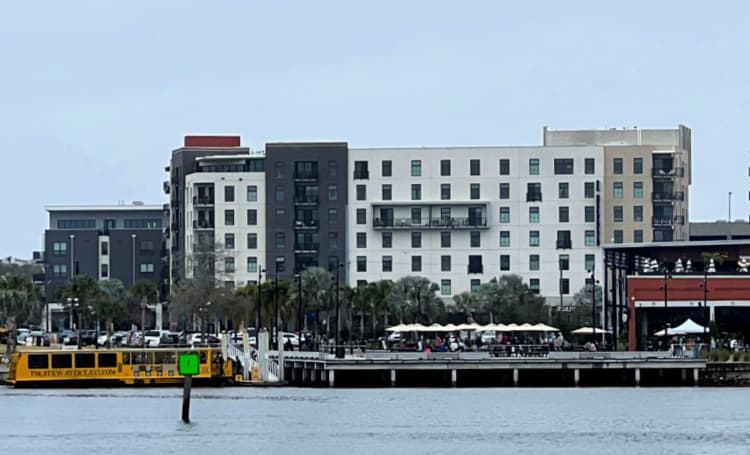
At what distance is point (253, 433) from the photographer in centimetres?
9162

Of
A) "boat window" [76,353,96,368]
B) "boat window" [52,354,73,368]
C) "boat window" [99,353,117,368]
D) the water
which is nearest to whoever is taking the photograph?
the water

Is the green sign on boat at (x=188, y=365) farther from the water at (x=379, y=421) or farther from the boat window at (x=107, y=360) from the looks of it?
the boat window at (x=107, y=360)

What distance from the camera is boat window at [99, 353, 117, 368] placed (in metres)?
128

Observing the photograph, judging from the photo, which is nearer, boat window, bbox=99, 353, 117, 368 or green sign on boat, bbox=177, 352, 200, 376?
green sign on boat, bbox=177, 352, 200, 376

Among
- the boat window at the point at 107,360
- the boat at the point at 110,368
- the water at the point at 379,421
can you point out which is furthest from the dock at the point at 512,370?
the boat window at the point at 107,360

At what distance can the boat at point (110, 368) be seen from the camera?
127312 millimetres

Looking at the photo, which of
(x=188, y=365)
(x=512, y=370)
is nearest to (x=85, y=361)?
(x=512, y=370)

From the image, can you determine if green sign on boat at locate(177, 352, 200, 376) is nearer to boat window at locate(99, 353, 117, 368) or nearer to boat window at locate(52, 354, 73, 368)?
boat window at locate(52, 354, 73, 368)

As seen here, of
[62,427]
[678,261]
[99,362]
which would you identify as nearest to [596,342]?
[678,261]

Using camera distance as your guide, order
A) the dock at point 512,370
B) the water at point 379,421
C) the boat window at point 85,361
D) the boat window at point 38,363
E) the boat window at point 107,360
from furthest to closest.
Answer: the boat window at point 107,360 < the boat window at point 38,363 < the boat window at point 85,361 < the dock at point 512,370 < the water at point 379,421

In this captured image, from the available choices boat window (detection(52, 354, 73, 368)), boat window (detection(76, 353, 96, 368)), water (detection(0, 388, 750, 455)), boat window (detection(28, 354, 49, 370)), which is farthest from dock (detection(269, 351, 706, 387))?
boat window (detection(28, 354, 49, 370))

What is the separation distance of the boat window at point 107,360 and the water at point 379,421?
1.91m

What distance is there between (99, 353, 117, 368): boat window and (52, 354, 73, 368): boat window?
5.89ft

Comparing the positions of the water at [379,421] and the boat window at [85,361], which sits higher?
the boat window at [85,361]
